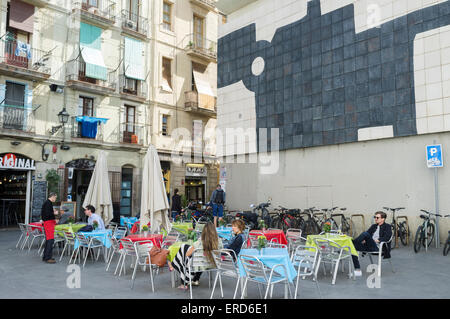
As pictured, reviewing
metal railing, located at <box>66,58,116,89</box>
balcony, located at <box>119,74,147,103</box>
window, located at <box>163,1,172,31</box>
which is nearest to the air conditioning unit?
window, located at <box>163,1,172,31</box>

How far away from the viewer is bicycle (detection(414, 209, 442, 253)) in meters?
10.6

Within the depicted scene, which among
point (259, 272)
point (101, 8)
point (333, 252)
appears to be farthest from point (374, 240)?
point (101, 8)

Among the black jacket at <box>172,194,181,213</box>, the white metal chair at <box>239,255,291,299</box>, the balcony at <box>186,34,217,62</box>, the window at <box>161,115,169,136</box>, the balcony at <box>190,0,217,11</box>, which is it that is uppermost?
the balcony at <box>190,0,217,11</box>

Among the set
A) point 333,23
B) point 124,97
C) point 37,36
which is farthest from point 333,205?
point 37,36

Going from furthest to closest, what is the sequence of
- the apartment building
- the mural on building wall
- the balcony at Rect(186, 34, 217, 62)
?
the balcony at Rect(186, 34, 217, 62)
the apartment building
the mural on building wall

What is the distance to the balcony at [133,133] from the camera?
73.7 ft

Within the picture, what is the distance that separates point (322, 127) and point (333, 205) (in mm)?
3074

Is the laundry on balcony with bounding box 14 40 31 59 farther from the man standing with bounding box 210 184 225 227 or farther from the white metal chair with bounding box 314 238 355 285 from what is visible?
the white metal chair with bounding box 314 238 355 285

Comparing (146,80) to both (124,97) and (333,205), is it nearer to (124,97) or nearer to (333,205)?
(124,97)

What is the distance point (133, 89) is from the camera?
2316cm

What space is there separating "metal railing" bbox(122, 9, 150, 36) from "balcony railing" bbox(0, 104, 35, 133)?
26.5 ft

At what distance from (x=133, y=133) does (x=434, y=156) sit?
54.2 ft

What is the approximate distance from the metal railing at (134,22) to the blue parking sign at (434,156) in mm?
17997
